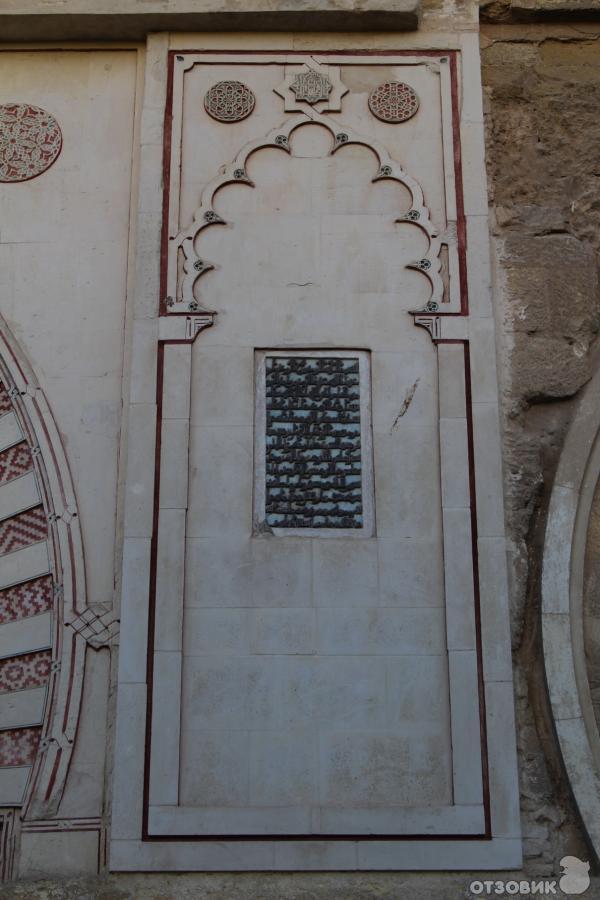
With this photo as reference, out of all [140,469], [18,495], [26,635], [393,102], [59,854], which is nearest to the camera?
[59,854]

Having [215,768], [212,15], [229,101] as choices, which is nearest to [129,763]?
[215,768]

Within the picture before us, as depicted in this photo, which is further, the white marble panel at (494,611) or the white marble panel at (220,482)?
the white marble panel at (220,482)

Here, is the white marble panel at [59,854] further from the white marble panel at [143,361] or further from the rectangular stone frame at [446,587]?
the white marble panel at [143,361]

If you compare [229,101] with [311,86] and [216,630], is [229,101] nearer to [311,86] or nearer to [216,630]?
[311,86]

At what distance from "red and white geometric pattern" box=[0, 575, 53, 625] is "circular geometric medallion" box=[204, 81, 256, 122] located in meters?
2.46

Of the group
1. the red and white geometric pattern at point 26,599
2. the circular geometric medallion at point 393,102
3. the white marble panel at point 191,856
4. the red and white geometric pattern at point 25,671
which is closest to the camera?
the white marble panel at point 191,856

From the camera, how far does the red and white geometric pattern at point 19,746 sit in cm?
496

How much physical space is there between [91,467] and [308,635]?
4.21ft

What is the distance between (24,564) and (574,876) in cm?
270

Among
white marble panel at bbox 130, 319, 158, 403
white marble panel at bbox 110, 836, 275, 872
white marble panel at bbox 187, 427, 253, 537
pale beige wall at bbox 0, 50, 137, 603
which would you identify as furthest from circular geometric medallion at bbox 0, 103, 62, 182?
white marble panel at bbox 110, 836, 275, 872

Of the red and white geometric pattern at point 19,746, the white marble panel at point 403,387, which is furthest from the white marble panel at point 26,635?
the white marble panel at point 403,387

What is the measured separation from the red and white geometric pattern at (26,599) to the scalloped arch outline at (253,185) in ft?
4.60

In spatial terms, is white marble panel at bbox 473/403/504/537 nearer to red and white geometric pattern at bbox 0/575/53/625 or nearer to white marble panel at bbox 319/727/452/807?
white marble panel at bbox 319/727/452/807

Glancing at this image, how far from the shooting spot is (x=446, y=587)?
5047 mm
